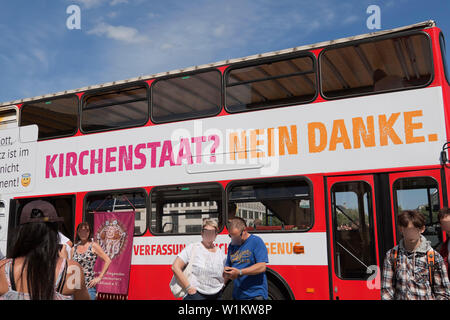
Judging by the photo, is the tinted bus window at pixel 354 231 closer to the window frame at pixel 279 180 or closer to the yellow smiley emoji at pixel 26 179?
the window frame at pixel 279 180

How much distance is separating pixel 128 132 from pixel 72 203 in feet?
5.93

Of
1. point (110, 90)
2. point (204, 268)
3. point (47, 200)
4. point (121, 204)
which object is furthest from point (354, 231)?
point (47, 200)

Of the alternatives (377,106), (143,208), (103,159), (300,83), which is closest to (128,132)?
(103,159)

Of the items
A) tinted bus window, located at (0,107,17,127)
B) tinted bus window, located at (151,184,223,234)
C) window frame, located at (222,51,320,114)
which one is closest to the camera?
window frame, located at (222,51,320,114)

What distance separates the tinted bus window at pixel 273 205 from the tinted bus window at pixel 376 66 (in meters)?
1.55

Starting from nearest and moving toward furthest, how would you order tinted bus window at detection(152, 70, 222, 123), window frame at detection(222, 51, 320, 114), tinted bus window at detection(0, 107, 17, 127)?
1. window frame at detection(222, 51, 320, 114)
2. tinted bus window at detection(152, 70, 222, 123)
3. tinted bus window at detection(0, 107, 17, 127)

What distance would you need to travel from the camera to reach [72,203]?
852cm

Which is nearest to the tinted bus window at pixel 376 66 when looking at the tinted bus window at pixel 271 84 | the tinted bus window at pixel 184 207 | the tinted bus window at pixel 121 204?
the tinted bus window at pixel 271 84

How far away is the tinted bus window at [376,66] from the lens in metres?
6.31

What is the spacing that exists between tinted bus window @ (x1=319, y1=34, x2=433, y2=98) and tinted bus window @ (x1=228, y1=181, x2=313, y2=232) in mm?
1553

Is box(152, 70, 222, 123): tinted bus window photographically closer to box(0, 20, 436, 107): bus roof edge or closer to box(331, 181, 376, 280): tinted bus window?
box(0, 20, 436, 107): bus roof edge

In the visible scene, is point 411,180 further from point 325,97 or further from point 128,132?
point 128,132

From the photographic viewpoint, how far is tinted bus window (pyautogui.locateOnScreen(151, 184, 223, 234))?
7.21 metres

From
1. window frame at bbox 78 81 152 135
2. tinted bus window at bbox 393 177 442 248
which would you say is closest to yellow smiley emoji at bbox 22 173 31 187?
window frame at bbox 78 81 152 135
